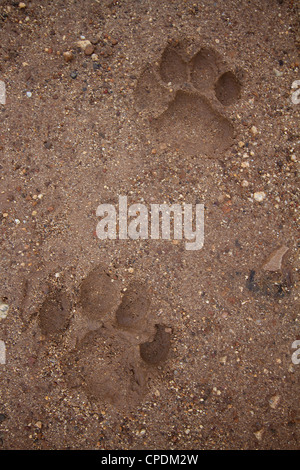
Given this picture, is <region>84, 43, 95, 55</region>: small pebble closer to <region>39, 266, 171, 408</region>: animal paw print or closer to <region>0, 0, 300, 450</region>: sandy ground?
<region>0, 0, 300, 450</region>: sandy ground

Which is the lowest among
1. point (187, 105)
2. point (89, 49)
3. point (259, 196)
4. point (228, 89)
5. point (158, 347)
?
point (158, 347)

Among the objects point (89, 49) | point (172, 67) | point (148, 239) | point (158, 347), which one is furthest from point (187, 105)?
→ point (158, 347)

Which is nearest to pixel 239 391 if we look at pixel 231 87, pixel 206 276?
pixel 206 276

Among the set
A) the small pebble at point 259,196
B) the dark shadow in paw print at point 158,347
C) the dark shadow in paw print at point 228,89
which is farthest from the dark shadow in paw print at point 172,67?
the dark shadow in paw print at point 158,347

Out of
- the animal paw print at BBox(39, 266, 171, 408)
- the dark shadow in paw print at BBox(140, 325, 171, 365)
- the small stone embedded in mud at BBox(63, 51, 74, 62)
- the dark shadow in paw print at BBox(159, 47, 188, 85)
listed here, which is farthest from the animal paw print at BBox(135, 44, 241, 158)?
the dark shadow in paw print at BBox(140, 325, 171, 365)

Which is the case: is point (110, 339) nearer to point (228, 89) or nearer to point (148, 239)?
point (148, 239)

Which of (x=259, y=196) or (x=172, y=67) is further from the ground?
(x=172, y=67)
